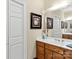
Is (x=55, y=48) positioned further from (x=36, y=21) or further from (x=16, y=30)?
(x=36, y=21)

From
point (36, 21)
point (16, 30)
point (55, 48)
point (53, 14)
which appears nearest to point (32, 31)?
point (36, 21)

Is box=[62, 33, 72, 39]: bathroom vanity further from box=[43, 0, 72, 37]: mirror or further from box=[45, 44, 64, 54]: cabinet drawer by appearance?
box=[45, 44, 64, 54]: cabinet drawer

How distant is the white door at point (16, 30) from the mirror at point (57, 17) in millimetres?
1418

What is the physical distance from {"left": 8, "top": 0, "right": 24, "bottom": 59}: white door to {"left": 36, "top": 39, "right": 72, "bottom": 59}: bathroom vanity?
911 mm

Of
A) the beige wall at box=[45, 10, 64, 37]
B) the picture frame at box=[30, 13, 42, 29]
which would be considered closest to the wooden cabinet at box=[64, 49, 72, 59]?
the beige wall at box=[45, 10, 64, 37]

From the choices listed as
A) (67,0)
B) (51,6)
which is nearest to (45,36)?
(51,6)

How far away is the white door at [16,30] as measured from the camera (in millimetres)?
1856

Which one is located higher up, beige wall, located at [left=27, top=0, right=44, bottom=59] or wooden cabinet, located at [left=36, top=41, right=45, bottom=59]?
beige wall, located at [left=27, top=0, right=44, bottom=59]

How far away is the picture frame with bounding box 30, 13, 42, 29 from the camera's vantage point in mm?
3502

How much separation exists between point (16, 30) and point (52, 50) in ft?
4.26

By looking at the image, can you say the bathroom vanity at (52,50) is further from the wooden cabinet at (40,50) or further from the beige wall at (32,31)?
the beige wall at (32,31)

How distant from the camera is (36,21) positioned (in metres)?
3.69
